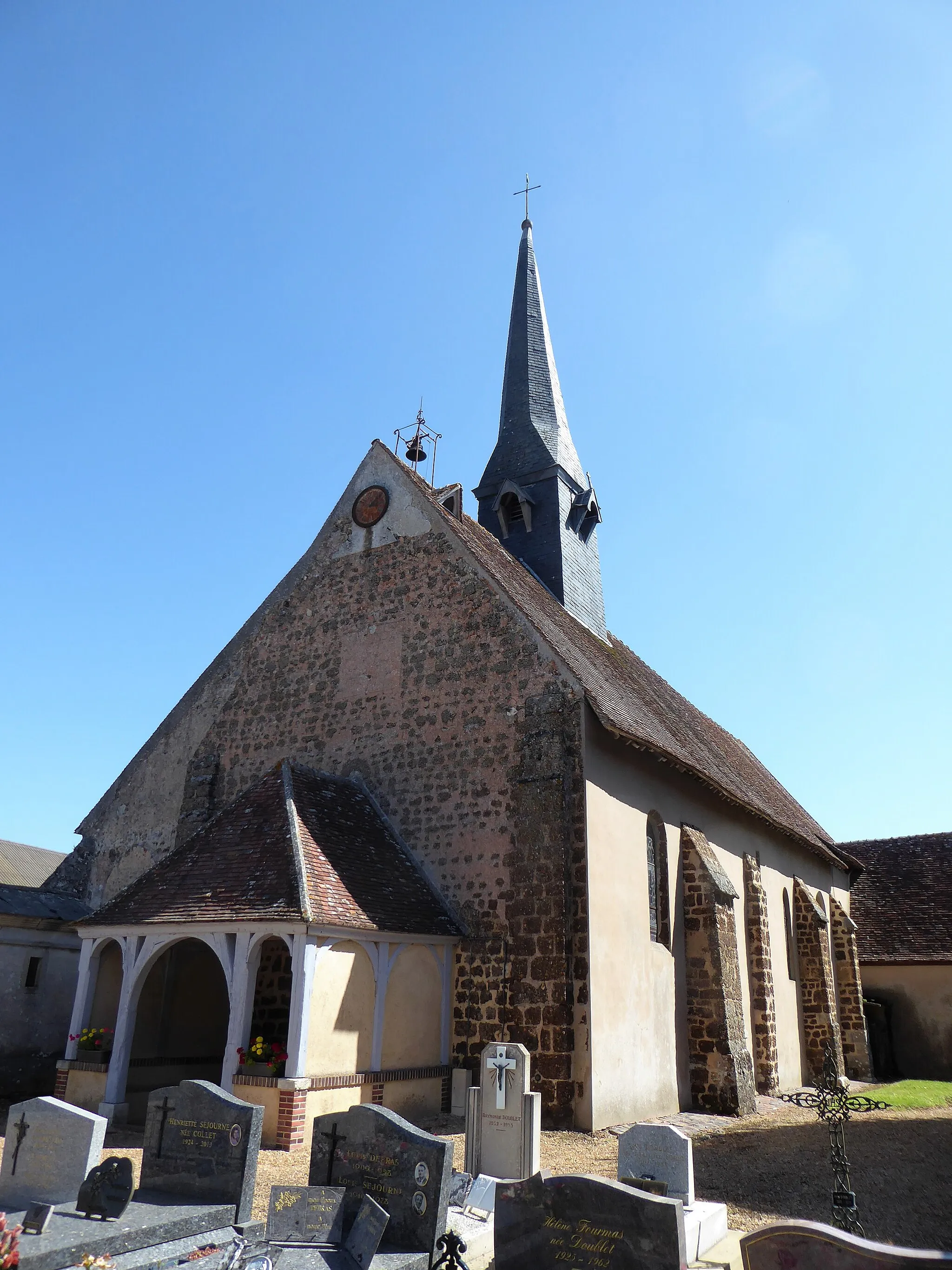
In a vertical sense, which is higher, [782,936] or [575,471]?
[575,471]

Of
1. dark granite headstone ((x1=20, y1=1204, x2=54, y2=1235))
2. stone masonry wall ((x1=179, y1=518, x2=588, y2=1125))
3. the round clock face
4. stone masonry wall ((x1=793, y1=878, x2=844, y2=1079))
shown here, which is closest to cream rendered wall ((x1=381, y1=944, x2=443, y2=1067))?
stone masonry wall ((x1=179, y1=518, x2=588, y2=1125))

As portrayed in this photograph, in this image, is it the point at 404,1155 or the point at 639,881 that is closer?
the point at 404,1155

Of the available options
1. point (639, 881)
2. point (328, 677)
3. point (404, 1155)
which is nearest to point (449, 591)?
point (328, 677)

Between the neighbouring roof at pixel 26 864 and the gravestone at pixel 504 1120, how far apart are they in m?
20.4

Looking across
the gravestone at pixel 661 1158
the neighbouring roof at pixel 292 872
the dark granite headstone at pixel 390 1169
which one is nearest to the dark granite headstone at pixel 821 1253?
the dark granite headstone at pixel 390 1169

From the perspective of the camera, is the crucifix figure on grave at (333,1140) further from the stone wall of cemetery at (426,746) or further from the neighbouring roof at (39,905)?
the neighbouring roof at (39,905)

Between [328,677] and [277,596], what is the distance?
2.49 m

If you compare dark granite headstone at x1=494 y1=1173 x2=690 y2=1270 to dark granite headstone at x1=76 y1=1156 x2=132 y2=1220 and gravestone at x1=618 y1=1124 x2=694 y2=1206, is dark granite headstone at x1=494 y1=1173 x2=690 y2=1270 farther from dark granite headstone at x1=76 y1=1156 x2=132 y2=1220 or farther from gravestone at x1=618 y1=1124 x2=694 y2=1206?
dark granite headstone at x1=76 y1=1156 x2=132 y2=1220

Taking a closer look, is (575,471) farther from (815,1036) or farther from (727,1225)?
(727,1225)

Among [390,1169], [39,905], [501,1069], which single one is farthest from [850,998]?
[390,1169]

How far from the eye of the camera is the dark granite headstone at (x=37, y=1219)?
21.4ft

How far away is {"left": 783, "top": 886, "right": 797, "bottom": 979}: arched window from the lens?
21531 millimetres

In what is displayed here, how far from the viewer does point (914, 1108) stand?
51.6 feet

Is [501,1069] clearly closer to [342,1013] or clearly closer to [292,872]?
[342,1013]
